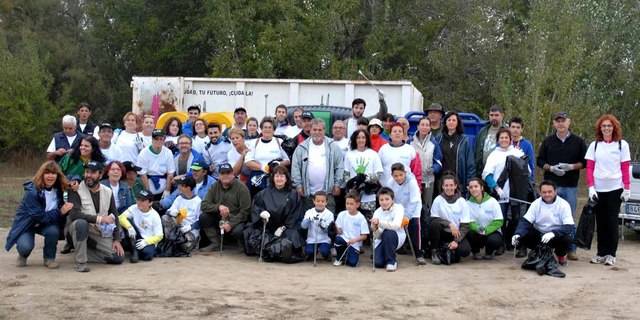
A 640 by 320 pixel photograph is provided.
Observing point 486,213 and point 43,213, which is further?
point 486,213

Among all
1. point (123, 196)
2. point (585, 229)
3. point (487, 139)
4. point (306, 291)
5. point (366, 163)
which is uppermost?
point (487, 139)

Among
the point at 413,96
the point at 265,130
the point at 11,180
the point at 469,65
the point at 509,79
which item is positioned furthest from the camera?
the point at 469,65

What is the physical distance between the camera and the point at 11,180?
22797 mm

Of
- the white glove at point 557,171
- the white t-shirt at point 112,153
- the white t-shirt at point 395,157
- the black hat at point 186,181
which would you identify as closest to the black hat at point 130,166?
the white t-shirt at point 112,153

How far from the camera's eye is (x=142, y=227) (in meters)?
9.73

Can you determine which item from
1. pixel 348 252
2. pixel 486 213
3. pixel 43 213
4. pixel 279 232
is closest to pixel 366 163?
pixel 348 252

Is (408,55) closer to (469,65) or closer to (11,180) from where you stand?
(469,65)

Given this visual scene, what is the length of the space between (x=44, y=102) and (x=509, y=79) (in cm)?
1549

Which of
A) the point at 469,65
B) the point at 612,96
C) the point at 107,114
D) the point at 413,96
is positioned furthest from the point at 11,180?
the point at 612,96

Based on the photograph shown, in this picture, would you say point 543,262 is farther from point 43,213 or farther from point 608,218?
point 43,213

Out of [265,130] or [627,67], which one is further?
[627,67]

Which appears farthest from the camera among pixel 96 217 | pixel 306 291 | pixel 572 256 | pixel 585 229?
pixel 572 256

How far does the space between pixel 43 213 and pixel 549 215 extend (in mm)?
5698

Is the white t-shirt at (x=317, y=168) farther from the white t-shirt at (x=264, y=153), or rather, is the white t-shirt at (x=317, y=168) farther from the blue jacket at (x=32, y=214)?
the blue jacket at (x=32, y=214)
